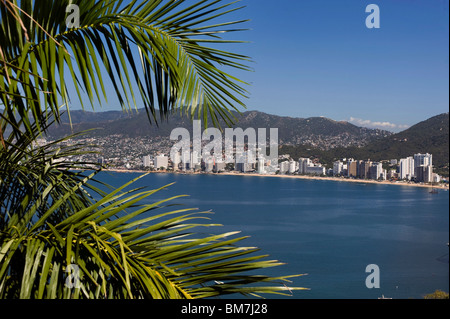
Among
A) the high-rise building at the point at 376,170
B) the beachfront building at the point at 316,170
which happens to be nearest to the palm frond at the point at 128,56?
the high-rise building at the point at 376,170

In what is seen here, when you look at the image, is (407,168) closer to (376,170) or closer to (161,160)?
(376,170)

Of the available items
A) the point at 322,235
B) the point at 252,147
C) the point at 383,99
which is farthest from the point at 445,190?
the point at 322,235

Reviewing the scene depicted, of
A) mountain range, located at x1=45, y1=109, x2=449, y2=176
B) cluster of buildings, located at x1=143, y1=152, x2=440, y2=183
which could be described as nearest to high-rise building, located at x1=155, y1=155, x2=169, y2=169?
mountain range, located at x1=45, y1=109, x2=449, y2=176

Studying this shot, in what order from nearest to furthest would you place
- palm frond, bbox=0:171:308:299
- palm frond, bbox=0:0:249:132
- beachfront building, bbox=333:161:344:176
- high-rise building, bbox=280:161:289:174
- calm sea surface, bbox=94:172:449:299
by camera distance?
1. palm frond, bbox=0:171:308:299
2. palm frond, bbox=0:0:249:132
3. calm sea surface, bbox=94:172:449:299
4. high-rise building, bbox=280:161:289:174
5. beachfront building, bbox=333:161:344:176

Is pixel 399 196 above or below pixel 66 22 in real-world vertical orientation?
below

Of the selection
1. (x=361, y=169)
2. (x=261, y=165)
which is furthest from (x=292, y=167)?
(x=361, y=169)

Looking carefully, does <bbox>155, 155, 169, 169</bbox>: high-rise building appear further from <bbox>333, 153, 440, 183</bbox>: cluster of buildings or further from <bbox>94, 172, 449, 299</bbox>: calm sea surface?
<bbox>333, 153, 440, 183</bbox>: cluster of buildings
